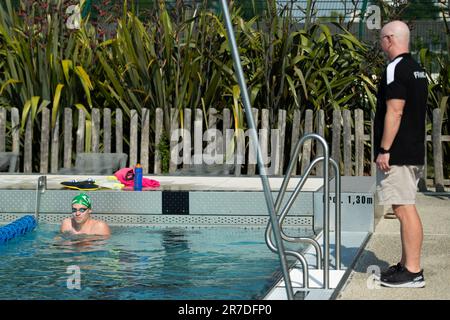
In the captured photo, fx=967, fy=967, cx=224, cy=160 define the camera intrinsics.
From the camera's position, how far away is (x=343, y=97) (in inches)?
512

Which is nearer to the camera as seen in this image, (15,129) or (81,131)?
(15,129)

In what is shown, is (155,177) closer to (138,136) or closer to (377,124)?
(138,136)

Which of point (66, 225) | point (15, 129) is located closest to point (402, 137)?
point (66, 225)

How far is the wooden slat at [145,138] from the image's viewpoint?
41.9 ft

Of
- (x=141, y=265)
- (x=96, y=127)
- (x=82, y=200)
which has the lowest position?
(x=141, y=265)

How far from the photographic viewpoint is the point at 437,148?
39.4 ft

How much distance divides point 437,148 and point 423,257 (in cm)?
474

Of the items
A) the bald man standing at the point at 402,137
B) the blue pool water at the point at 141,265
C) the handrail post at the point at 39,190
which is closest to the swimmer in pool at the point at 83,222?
the blue pool water at the point at 141,265

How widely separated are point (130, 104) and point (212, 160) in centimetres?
145

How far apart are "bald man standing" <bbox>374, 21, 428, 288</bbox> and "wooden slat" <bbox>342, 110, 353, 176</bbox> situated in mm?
6115

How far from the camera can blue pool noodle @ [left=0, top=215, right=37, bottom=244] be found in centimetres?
927

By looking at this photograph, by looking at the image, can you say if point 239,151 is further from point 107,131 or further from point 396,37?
point 396,37

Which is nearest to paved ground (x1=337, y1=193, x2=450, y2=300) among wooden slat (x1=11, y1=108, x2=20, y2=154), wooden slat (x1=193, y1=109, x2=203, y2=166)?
wooden slat (x1=193, y1=109, x2=203, y2=166)
